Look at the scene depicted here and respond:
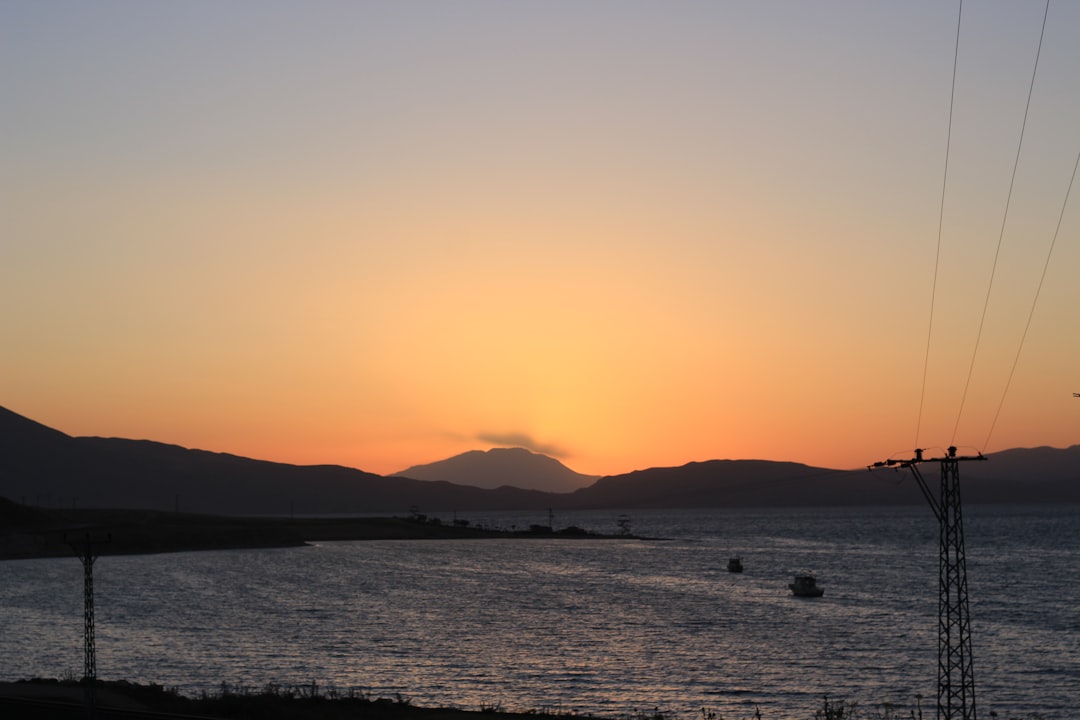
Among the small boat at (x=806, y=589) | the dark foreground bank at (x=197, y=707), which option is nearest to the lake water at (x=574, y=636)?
the small boat at (x=806, y=589)

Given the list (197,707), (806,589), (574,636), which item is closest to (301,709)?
(197,707)

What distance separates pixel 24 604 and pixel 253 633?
120 ft

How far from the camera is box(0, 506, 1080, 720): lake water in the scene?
196ft

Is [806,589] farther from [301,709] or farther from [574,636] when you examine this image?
[301,709]

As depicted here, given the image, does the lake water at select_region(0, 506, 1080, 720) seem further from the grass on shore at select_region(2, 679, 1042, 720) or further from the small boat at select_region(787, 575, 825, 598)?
the grass on shore at select_region(2, 679, 1042, 720)

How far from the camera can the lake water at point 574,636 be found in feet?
196

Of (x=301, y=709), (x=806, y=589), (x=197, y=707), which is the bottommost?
(x=806, y=589)

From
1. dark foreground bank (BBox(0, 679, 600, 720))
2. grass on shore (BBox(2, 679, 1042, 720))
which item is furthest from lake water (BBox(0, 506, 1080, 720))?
dark foreground bank (BBox(0, 679, 600, 720))

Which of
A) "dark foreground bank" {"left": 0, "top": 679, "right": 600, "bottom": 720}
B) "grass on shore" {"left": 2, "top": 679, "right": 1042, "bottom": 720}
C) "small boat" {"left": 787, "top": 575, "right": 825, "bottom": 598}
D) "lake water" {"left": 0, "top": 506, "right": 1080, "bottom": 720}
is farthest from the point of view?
"small boat" {"left": 787, "top": 575, "right": 825, "bottom": 598}

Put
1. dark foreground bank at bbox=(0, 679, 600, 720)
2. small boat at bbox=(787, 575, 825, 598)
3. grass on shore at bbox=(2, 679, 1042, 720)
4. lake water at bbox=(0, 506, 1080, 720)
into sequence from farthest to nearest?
small boat at bbox=(787, 575, 825, 598), lake water at bbox=(0, 506, 1080, 720), grass on shore at bbox=(2, 679, 1042, 720), dark foreground bank at bbox=(0, 679, 600, 720)

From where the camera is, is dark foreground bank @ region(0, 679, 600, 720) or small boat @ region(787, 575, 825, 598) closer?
dark foreground bank @ region(0, 679, 600, 720)

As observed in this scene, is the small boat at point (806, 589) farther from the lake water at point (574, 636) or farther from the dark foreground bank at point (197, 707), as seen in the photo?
the dark foreground bank at point (197, 707)

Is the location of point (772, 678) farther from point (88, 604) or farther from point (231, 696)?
point (88, 604)

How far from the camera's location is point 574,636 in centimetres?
8312
